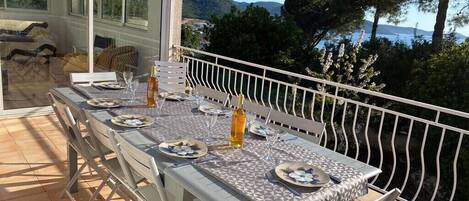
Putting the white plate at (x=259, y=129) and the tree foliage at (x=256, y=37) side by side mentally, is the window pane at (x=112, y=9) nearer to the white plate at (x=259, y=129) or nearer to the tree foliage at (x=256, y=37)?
the white plate at (x=259, y=129)

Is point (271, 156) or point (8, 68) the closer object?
point (271, 156)

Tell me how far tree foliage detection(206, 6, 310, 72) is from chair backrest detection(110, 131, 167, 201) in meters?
10.4

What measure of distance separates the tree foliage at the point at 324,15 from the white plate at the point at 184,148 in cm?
1278

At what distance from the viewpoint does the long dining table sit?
1.54m

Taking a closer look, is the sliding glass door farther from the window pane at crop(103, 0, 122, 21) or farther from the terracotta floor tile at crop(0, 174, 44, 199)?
the terracotta floor tile at crop(0, 174, 44, 199)

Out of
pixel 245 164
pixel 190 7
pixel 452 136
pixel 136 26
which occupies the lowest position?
pixel 452 136

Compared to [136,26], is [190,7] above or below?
above

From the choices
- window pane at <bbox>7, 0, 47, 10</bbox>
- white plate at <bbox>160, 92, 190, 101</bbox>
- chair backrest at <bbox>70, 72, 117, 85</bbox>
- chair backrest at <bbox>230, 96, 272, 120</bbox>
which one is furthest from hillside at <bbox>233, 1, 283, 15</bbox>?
chair backrest at <bbox>230, 96, 272, 120</bbox>

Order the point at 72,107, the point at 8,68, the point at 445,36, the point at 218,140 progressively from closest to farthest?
the point at 218,140
the point at 72,107
the point at 8,68
the point at 445,36

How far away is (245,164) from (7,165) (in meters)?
2.48

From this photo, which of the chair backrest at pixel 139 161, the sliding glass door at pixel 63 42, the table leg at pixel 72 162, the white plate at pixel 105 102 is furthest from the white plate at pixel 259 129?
the sliding glass door at pixel 63 42

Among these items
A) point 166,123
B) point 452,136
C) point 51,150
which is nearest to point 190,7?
point 452,136

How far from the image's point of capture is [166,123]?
7.64ft

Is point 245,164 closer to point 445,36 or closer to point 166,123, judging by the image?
point 166,123
